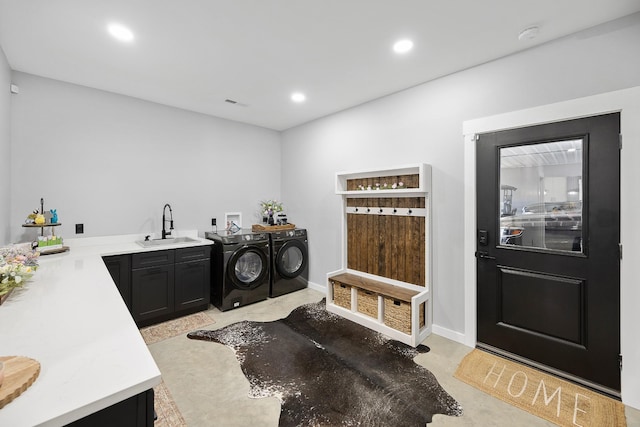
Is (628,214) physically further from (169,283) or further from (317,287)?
(169,283)

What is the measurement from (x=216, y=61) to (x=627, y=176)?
135 inches

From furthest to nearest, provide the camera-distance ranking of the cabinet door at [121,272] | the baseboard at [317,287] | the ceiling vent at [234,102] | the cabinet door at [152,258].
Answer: the baseboard at [317,287] → the ceiling vent at [234,102] → the cabinet door at [152,258] → the cabinet door at [121,272]

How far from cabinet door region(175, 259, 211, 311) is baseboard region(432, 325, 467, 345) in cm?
277

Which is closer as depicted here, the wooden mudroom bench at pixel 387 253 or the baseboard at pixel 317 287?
the wooden mudroom bench at pixel 387 253

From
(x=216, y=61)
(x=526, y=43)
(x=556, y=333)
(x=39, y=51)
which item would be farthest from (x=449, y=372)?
(x=39, y=51)

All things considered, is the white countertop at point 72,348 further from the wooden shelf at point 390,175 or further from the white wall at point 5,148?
the wooden shelf at point 390,175

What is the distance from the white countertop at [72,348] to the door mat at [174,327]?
1.39 metres

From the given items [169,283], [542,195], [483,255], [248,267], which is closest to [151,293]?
[169,283]

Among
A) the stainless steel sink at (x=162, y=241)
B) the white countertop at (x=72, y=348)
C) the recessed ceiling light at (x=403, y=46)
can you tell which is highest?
the recessed ceiling light at (x=403, y=46)

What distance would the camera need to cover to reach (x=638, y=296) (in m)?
2.00

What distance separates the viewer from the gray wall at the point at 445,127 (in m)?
2.15

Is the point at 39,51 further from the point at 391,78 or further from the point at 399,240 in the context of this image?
the point at 399,240

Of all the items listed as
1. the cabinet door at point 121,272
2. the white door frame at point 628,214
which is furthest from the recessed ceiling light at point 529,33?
the cabinet door at point 121,272

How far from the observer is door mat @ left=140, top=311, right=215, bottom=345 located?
300 cm
